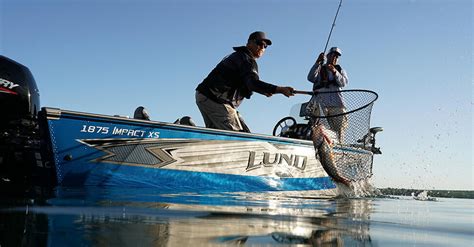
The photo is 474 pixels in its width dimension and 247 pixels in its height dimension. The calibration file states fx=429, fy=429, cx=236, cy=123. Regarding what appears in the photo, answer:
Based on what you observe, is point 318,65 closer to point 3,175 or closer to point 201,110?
point 201,110

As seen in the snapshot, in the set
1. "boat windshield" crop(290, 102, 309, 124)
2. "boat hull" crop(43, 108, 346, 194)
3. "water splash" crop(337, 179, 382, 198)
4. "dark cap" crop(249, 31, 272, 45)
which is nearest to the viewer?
"boat hull" crop(43, 108, 346, 194)

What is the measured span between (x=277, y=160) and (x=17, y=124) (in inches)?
153

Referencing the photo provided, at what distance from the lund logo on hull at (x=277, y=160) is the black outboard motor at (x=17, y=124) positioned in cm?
306

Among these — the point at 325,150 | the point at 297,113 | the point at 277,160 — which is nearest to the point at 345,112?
the point at 325,150

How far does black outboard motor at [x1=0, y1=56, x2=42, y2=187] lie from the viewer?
5702mm

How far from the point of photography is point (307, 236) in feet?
6.49

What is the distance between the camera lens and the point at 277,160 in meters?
7.06

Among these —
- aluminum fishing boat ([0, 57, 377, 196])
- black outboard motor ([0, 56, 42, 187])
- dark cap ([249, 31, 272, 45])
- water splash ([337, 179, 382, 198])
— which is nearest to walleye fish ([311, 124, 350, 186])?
aluminum fishing boat ([0, 57, 377, 196])

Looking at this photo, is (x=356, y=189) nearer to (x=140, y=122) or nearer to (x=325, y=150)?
(x=325, y=150)

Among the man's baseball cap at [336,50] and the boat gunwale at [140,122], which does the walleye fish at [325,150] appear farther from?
the man's baseball cap at [336,50]

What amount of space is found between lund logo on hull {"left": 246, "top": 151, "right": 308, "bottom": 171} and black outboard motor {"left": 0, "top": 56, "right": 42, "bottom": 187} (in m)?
3.06

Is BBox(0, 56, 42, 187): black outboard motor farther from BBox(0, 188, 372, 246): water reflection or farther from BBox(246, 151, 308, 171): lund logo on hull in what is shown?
BBox(0, 188, 372, 246): water reflection

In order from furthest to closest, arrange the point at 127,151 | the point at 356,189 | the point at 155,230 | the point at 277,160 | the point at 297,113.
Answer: the point at 297,113, the point at 356,189, the point at 277,160, the point at 127,151, the point at 155,230

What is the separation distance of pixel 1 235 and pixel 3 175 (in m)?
5.19
